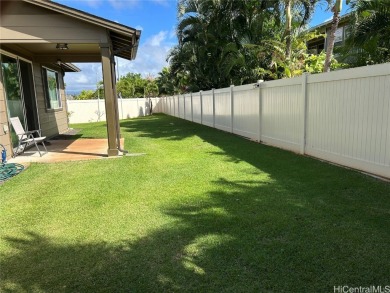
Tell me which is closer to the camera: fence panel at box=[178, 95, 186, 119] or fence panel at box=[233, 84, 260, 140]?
fence panel at box=[233, 84, 260, 140]

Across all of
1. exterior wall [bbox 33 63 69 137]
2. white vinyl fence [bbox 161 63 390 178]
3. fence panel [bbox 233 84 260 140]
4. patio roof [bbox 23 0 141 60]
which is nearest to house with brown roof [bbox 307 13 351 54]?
fence panel [bbox 233 84 260 140]

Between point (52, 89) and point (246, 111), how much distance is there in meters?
8.09

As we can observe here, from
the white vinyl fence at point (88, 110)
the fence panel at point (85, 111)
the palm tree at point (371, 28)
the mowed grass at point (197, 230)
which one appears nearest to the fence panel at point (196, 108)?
the white vinyl fence at point (88, 110)

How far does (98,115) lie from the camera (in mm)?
26016

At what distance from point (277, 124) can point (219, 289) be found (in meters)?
6.51

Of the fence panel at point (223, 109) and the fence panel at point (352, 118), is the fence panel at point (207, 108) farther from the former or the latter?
the fence panel at point (352, 118)

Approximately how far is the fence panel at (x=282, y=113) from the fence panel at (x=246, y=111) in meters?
0.42

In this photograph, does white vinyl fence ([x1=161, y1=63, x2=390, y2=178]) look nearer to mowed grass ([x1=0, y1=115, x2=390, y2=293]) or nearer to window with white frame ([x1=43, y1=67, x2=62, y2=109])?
mowed grass ([x1=0, y1=115, x2=390, y2=293])

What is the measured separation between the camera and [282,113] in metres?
8.12

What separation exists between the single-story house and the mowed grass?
2.37 m

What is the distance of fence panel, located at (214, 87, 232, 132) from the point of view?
12.2 metres

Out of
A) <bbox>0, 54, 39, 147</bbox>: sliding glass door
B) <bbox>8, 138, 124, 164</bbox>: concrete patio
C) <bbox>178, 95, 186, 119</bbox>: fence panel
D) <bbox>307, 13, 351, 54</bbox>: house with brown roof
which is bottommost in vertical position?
<bbox>8, 138, 124, 164</bbox>: concrete patio

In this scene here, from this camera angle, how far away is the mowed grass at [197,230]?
8.67ft

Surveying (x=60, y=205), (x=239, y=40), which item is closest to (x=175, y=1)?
(x=239, y=40)
